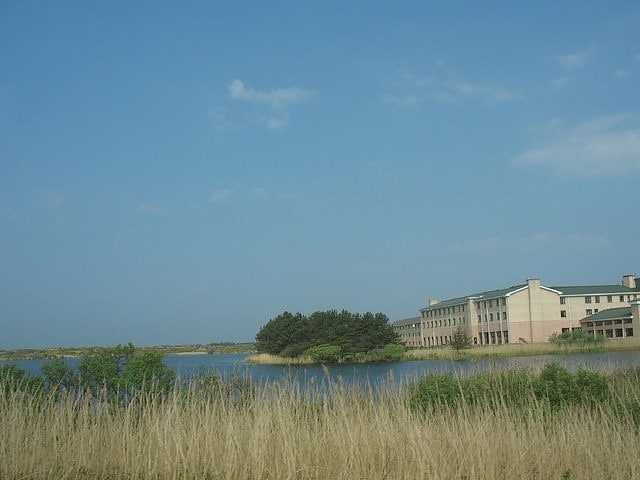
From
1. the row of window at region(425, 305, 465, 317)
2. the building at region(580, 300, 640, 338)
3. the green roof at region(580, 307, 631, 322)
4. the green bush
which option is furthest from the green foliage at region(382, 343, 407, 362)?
the green bush

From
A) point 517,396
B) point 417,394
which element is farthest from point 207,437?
point 517,396

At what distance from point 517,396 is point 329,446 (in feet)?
22.0

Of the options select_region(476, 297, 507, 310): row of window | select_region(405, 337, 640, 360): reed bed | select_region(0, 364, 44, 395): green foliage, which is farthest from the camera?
select_region(476, 297, 507, 310): row of window

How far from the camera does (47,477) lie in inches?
243

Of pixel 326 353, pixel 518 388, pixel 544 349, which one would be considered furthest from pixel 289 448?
pixel 326 353

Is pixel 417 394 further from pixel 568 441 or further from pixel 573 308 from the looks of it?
pixel 573 308

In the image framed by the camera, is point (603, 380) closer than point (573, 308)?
Yes

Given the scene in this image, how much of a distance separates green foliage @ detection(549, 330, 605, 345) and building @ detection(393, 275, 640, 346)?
4.09m

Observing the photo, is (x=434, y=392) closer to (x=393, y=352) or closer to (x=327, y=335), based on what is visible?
(x=393, y=352)

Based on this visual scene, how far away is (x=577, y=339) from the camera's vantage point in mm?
56844

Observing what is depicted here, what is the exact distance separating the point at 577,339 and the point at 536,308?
10163 mm

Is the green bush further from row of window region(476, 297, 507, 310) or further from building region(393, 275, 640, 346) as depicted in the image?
row of window region(476, 297, 507, 310)

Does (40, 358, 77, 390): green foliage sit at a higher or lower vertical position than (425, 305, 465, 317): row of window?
lower

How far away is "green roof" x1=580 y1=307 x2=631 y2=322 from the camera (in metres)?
61.5
